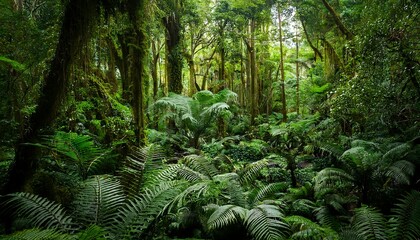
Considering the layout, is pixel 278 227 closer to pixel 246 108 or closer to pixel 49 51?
pixel 49 51

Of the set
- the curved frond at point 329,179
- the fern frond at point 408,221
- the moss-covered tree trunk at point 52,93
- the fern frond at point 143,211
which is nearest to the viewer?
the fern frond at point 408,221

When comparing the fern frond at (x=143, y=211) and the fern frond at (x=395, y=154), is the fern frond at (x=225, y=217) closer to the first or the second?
the fern frond at (x=143, y=211)

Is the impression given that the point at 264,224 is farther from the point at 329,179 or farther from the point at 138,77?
the point at 138,77

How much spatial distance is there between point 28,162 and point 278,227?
3.11 meters

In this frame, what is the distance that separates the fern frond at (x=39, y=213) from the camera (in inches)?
121

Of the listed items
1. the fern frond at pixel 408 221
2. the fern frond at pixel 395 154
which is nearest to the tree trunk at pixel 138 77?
the fern frond at pixel 408 221

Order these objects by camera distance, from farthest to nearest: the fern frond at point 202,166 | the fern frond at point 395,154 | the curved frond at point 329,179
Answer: the fern frond at point 202,166 < the fern frond at point 395,154 < the curved frond at point 329,179

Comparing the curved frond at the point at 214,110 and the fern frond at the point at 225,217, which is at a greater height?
the curved frond at the point at 214,110

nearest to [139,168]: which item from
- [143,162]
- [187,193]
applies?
[143,162]

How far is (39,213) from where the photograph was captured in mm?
3139

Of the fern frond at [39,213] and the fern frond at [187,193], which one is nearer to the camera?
the fern frond at [39,213]

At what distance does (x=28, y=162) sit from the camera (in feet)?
11.8

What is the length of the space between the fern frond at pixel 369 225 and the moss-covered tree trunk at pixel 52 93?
3.77m

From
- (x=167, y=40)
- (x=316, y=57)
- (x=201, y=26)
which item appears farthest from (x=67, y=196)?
(x=316, y=57)
